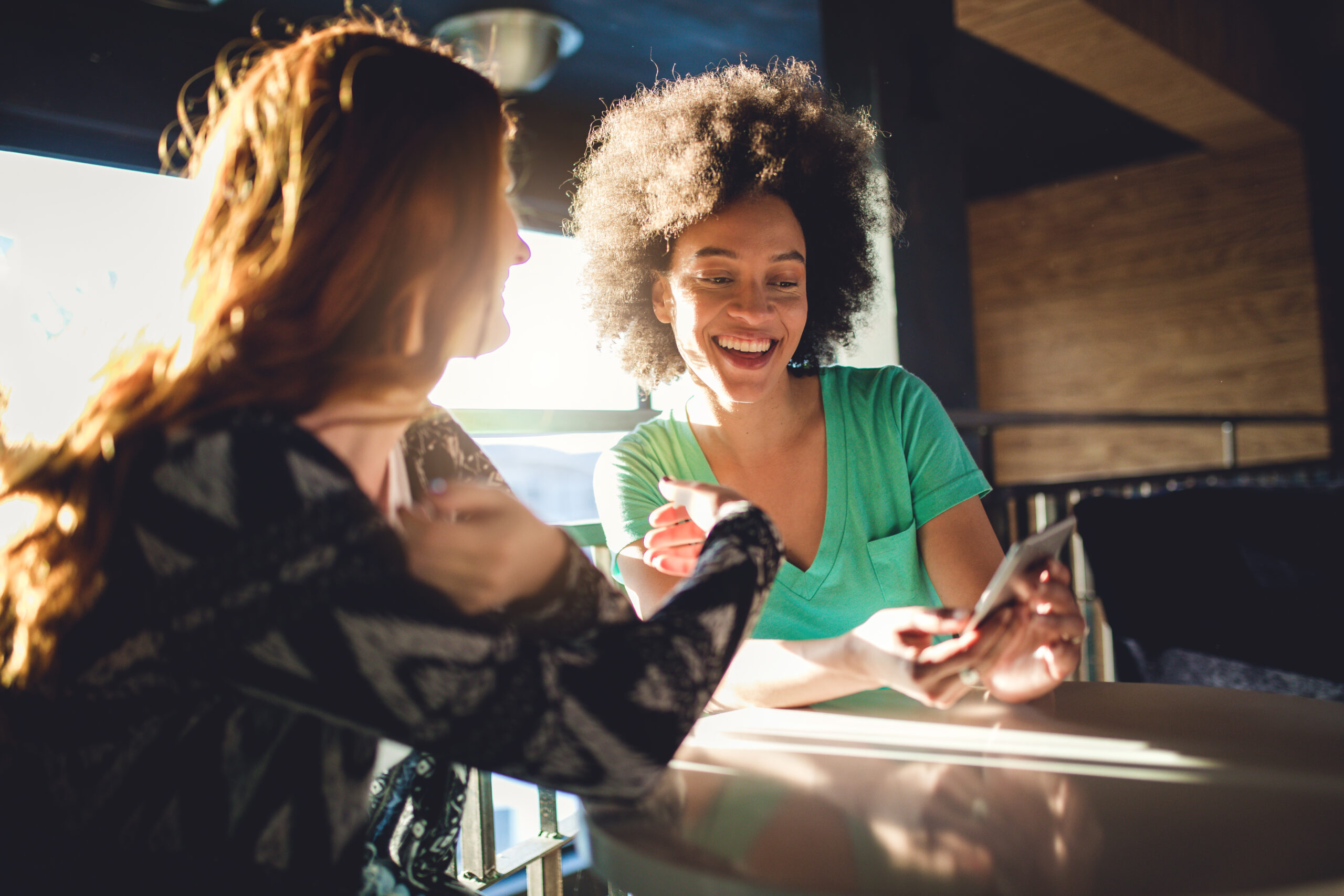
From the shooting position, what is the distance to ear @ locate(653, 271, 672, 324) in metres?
1.65

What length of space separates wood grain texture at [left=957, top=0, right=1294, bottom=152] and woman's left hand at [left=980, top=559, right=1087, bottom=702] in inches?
116

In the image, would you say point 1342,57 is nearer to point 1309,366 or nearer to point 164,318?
point 1309,366

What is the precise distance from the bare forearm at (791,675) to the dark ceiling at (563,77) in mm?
1390

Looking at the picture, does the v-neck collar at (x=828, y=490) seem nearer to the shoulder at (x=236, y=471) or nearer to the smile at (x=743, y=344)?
the smile at (x=743, y=344)

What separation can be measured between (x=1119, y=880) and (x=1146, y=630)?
1.66 metres

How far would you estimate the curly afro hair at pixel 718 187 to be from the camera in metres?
1.59

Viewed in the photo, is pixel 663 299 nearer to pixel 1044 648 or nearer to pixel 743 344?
pixel 743 344

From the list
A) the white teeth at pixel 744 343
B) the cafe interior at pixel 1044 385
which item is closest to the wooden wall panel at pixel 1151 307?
the cafe interior at pixel 1044 385

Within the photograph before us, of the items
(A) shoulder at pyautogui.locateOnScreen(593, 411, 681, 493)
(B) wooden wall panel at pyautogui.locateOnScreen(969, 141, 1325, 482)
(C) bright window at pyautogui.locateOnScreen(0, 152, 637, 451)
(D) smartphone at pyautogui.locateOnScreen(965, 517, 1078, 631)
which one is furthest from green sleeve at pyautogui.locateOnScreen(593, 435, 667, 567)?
(B) wooden wall panel at pyautogui.locateOnScreen(969, 141, 1325, 482)

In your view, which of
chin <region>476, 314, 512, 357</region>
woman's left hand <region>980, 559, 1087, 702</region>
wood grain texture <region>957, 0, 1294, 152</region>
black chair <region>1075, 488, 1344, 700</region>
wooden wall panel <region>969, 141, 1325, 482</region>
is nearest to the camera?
chin <region>476, 314, 512, 357</region>

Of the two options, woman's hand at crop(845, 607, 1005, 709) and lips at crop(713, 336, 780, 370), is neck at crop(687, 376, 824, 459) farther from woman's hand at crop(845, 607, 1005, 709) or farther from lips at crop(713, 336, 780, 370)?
woman's hand at crop(845, 607, 1005, 709)

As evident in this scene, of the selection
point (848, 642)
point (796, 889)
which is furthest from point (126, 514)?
point (848, 642)

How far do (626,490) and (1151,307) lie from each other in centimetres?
612

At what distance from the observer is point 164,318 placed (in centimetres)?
76
